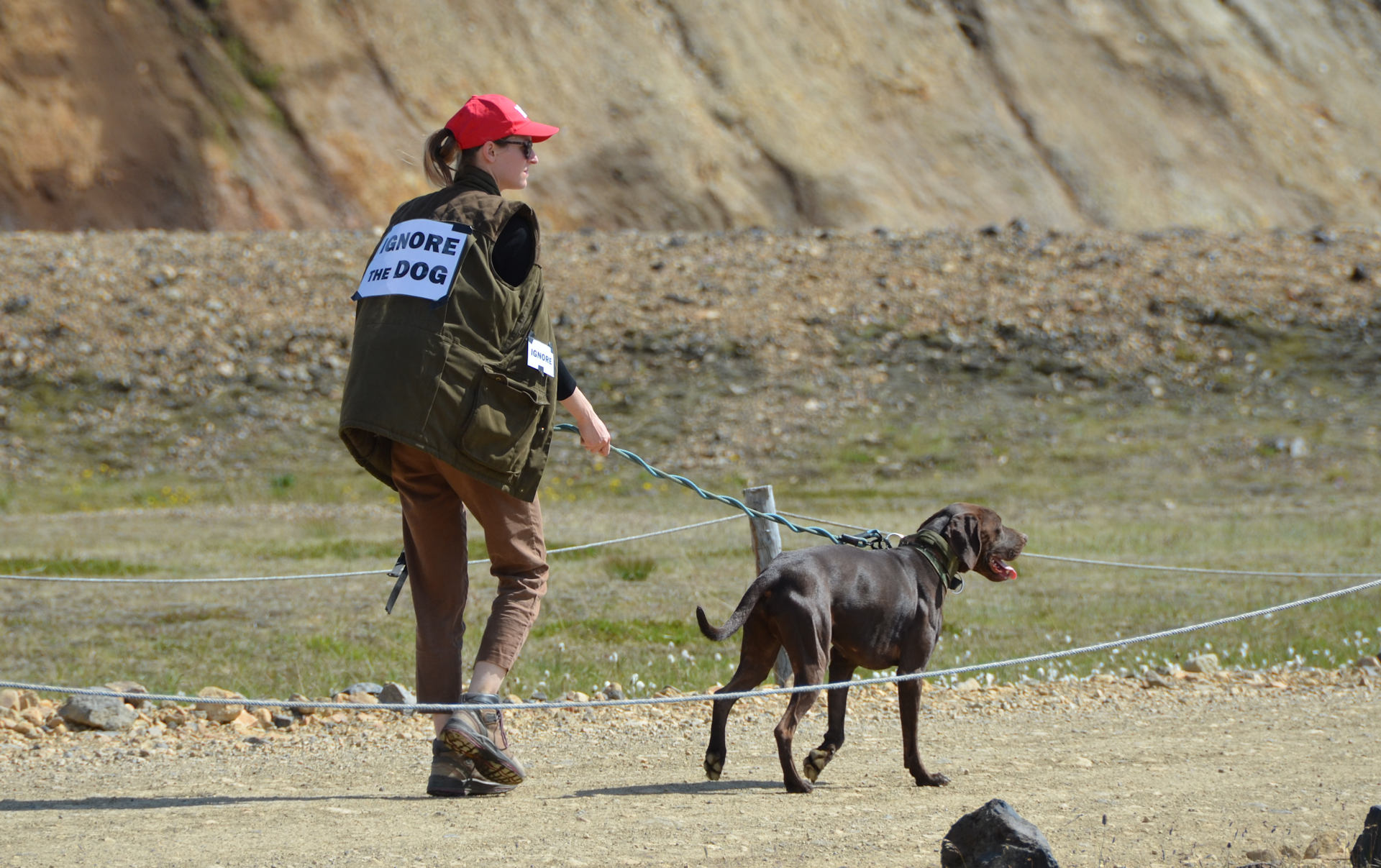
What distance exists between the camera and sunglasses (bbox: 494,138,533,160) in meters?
4.93

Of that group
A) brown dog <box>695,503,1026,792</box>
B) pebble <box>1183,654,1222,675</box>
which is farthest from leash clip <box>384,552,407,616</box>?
pebble <box>1183,654,1222,675</box>

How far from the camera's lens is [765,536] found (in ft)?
23.2

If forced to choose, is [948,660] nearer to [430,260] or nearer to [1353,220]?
[430,260]

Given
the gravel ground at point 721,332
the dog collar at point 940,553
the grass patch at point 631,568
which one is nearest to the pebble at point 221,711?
the dog collar at point 940,553

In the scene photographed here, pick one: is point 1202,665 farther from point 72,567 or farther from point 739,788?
point 72,567

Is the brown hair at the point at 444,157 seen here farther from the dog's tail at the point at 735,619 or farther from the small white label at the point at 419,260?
the dog's tail at the point at 735,619

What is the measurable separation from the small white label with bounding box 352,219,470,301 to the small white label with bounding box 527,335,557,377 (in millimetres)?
323

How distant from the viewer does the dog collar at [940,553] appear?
5.41 m

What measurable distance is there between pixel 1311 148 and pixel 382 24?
82.7 feet

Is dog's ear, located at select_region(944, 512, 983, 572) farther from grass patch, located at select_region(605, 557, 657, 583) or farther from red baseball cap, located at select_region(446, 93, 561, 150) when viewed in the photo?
grass patch, located at select_region(605, 557, 657, 583)

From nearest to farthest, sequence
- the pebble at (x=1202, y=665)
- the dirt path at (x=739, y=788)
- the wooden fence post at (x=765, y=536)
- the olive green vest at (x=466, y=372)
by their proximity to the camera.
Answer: the dirt path at (x=739, y=788) → the olive green vest at (x=466, y=372) → the wooden fence post at (x=765, y=536) → the pebble at (x=1202, y=665)

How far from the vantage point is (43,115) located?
30531 millimetres

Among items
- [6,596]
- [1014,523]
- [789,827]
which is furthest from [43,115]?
[789,827]

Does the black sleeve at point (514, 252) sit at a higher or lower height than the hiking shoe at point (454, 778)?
higher
